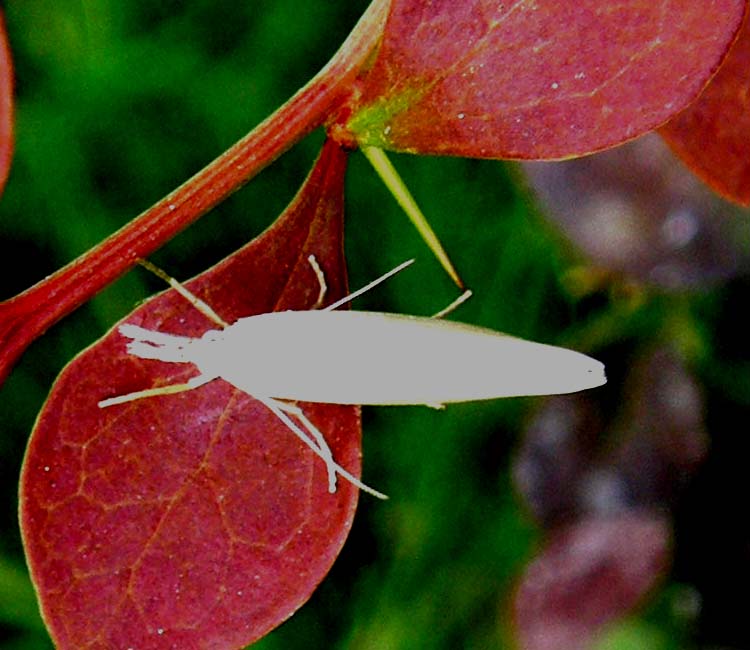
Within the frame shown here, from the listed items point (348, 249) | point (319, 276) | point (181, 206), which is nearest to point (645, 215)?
point (348, 249)

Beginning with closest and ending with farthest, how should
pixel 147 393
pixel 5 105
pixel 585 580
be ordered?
1. pixel 5 105
2. pixel 147 393
3. pixel 585 580

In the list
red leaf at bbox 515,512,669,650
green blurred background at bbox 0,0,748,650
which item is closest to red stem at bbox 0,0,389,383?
green blurred background at bbox 0,0,748,650

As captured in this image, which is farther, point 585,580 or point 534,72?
point 585,580

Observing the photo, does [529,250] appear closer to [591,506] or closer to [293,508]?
[591,506]

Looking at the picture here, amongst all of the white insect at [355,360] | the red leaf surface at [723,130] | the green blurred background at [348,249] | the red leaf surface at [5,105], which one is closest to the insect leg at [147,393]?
the white insect at [355,360]

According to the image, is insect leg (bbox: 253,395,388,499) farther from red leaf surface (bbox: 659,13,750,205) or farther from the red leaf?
the red leaf

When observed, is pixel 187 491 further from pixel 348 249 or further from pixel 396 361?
pixel 348 249

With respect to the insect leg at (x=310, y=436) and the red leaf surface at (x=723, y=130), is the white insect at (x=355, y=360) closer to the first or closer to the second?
the insect leg at (x=310, y=436)
